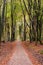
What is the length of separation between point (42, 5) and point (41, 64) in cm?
1965

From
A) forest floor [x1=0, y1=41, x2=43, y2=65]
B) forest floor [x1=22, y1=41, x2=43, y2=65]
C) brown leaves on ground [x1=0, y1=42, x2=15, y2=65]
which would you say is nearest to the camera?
forest floor [x1=0, y1=41, x2=43, y2=65]

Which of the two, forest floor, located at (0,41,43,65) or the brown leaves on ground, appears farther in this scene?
the brown leaves on ground

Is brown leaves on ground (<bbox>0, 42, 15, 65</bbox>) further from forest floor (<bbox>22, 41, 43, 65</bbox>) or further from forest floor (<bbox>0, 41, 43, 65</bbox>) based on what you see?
forest floor (<bbox>22, 41, 43, 65</bbox>)

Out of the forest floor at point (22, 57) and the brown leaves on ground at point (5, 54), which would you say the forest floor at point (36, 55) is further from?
the brown leaves on ground at point (5, 54)

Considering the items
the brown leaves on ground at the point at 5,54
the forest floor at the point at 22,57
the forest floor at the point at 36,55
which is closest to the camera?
the forest floor at the point at 22,57

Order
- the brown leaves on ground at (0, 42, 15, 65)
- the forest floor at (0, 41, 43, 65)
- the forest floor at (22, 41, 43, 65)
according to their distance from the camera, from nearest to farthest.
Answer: the forest floor at (0, 41, 43, 65) → the forest floor at (22, 41, 43, 65) → the brown leaves on ground at (0, 42, 15, 65)

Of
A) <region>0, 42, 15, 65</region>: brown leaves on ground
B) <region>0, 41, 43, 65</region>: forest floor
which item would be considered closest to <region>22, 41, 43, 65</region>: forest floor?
<region>0, 41, 43, 65</region>: forest floor

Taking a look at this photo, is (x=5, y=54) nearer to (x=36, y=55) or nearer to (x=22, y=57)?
(x=36, y=55)

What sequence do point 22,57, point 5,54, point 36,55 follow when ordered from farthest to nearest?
point 5,54, point 36,55, point 22,57

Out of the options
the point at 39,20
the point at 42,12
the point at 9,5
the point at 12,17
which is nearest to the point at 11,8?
the point at 9,5

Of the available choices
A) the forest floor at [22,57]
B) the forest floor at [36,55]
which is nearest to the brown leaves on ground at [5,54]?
the forest floor at [22,57]

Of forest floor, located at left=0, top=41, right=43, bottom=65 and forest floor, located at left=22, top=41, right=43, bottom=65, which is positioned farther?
forest floor, located at left=22, top=41, right=43, bottom=65

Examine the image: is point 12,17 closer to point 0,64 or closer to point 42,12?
point 42,12

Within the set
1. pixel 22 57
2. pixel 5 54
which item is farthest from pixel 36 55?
pixel 5 54
